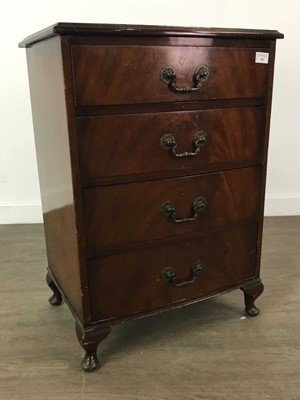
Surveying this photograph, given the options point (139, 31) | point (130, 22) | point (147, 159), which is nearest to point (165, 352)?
point (147, 159)

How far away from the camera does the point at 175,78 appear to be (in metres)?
0.98

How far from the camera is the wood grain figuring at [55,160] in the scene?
0.95 m

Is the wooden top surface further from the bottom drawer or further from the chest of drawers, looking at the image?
the bottom drawer

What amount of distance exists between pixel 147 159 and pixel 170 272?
0.34 metres

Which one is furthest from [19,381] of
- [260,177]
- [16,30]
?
[16,30]

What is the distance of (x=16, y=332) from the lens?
129 cm

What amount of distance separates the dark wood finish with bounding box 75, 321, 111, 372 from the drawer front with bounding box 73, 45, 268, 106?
1.97 feet

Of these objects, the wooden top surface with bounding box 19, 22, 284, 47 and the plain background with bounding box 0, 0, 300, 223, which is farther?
the plain background with bounding box 0, 0, 300, 223

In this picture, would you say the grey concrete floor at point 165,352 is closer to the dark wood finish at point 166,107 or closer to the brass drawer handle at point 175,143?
the brass drawer handle at point 175,143

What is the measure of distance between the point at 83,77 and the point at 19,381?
31.9 inches

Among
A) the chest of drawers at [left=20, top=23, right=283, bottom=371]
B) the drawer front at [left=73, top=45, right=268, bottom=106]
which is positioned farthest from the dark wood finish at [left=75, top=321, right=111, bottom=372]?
the drawer front at [left=73, top=45, right=268, bottom=106]

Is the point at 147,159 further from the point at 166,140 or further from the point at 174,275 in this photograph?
the point at 174,275

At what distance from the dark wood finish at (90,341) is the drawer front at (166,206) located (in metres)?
0.24

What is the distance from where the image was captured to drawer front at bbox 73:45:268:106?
0.90 m
